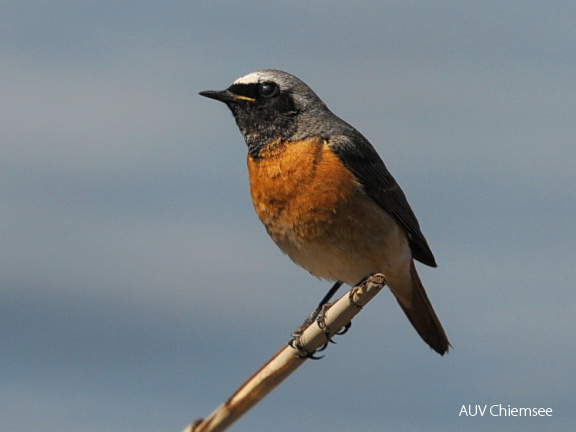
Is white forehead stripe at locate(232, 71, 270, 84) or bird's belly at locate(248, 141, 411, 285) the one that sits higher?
white forehead stripe at locate(232, 71, 270, 84)

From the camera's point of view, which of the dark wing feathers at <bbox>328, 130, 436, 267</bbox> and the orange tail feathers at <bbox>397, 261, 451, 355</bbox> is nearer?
the dark wing feathers at <bbox>328, 130, 436, 267</bbox>

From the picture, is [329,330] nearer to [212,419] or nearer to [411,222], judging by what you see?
[212,419]

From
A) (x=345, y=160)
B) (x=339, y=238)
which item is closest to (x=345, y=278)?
(x=339, y=238)

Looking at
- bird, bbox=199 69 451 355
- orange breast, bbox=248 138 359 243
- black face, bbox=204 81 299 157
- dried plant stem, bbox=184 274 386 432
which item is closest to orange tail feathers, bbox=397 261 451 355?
bird, bbox=199 69 451 355

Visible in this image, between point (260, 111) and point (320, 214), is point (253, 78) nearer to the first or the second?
point (260, 111)

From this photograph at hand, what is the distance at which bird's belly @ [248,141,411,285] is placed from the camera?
8148 millimetres

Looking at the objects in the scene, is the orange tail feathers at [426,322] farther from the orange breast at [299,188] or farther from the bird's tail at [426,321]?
the orange breast at [299,188]

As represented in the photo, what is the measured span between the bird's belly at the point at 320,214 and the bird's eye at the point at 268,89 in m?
0.67

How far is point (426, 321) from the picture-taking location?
32.4 ft

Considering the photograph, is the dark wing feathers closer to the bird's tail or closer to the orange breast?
the orange breast

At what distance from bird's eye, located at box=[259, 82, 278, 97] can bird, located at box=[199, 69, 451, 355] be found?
0.03ft

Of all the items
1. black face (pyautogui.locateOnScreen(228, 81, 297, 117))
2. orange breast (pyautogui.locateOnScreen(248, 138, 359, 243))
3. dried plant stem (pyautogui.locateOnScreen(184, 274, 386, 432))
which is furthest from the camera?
black face (pyautogui.locateOnScreen(228, 81, 297, 117))

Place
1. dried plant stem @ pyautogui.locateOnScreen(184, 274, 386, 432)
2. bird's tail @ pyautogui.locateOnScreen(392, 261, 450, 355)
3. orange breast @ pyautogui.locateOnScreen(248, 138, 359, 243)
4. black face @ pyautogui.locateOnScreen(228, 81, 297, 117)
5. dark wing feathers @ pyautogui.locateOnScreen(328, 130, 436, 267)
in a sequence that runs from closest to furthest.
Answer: dried plant stem @ pyautogui.locateOnScreen(184, 274, 386, 432) < orange breast @ pyautogui.locateOnScreen(248, 138, 359, 243) < dark wing feathers @ pyautogui.locateOnScreen(328, 130, 436, 267) < black face @ pyautogui.locateOnScreen(228, 81, 297, 117) < bird's tail @ pyautogui.locateOnScreen(392, 261, 450, 355)

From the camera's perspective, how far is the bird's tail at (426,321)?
983 centimetres
